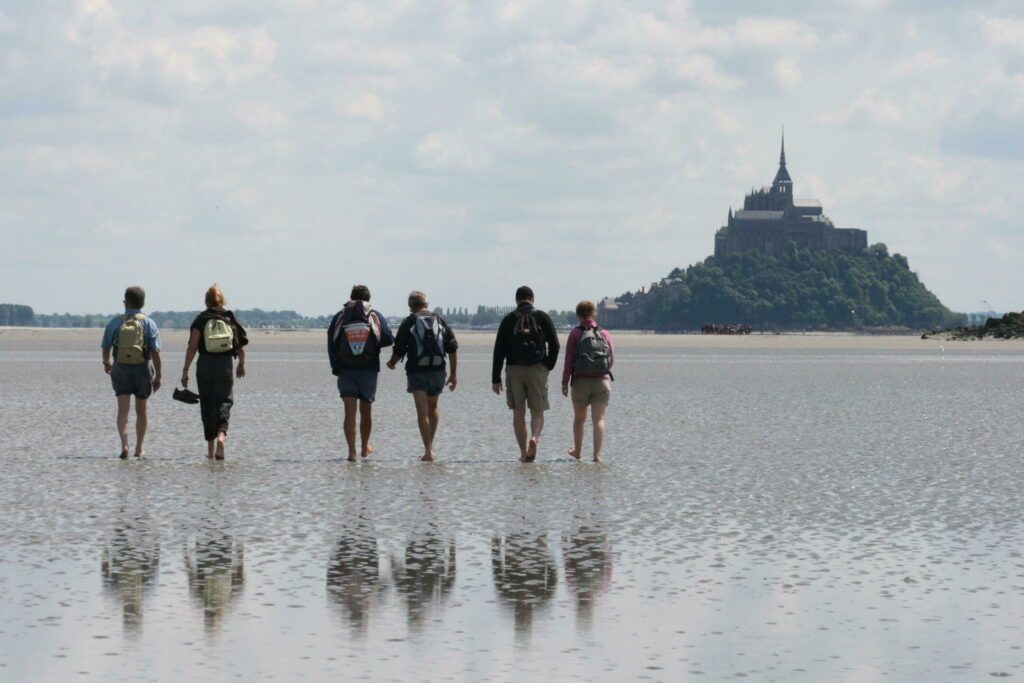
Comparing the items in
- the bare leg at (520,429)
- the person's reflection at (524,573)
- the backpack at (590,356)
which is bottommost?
the person's reflection at (524,573)

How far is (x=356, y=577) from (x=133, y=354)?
27.3ft

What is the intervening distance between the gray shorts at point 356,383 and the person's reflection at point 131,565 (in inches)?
211

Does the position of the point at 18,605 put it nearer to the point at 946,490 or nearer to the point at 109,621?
the point at 109,621

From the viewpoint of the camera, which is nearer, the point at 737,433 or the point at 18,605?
the point at 18,605

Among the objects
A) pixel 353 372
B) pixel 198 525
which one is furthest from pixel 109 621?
pixel 353 372

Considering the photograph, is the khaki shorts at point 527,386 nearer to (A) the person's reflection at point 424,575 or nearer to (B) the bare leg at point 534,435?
(B) the bare leg at point 534,435

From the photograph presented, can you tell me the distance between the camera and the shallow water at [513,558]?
275 inches

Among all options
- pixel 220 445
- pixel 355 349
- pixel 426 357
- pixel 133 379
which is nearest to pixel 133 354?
pixel 133 379

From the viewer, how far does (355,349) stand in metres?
16.9

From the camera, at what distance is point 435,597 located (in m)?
8.48

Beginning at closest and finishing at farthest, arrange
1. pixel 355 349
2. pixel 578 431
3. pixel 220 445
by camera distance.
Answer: pixel 220 445 < pixel 355 349 < pixel 578 431

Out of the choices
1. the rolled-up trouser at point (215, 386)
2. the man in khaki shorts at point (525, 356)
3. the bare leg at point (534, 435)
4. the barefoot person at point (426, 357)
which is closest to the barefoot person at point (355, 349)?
the barefoot person at point (426, 357)

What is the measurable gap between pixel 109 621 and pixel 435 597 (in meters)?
1.63

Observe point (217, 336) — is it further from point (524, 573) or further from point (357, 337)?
point (524, 573)
